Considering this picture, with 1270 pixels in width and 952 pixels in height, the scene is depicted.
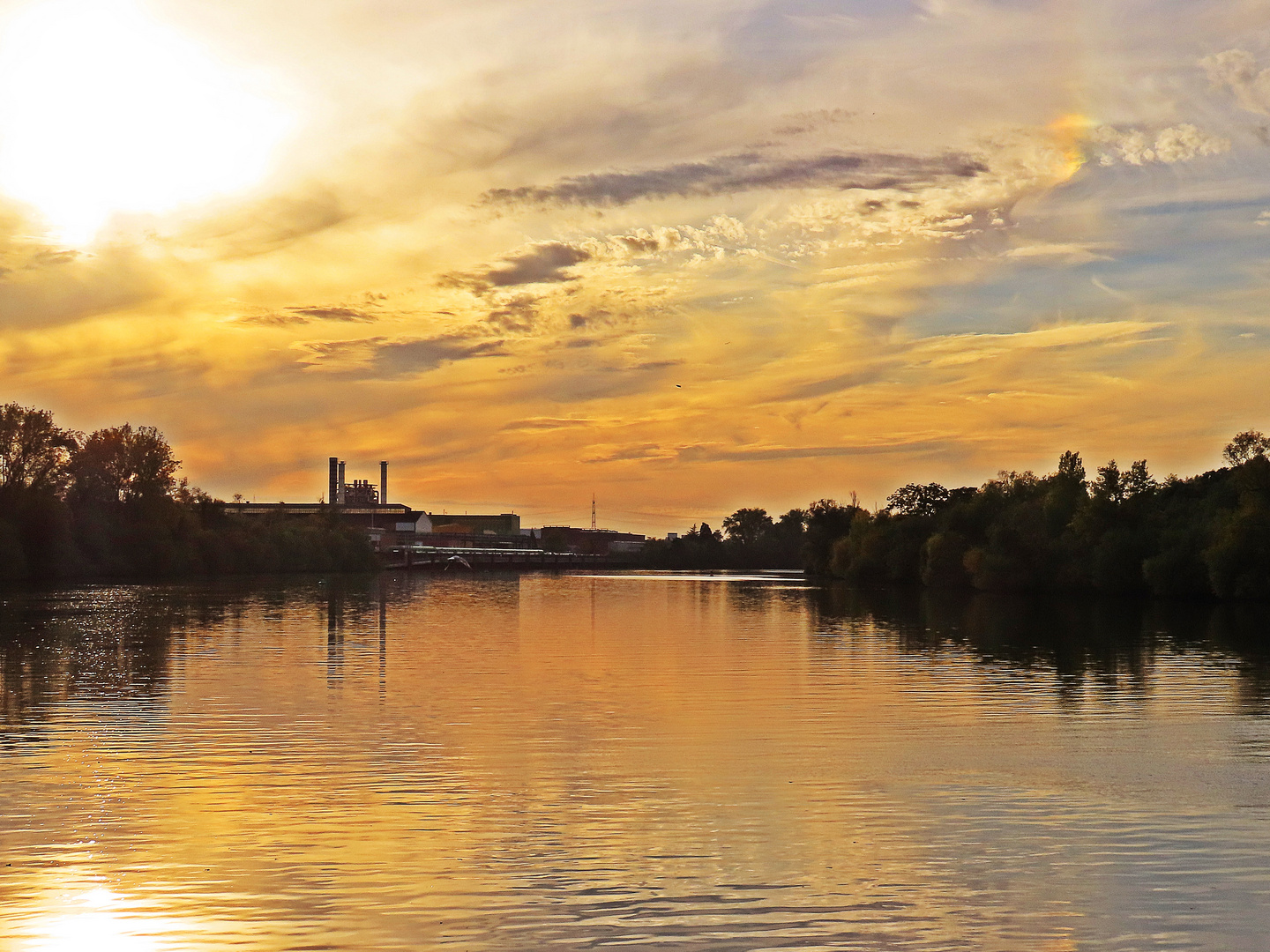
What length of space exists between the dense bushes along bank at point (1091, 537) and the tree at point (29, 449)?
7716 centimetres

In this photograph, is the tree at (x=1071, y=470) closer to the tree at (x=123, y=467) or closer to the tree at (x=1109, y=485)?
the tree at (x=1109, y=485)

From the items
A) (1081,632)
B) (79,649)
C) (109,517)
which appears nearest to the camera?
(79,649)

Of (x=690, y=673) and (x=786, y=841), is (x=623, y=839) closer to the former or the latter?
(x=786, y=841)

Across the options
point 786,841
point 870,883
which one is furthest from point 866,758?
point 870,883

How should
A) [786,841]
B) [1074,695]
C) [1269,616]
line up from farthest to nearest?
[1269,616] < [1074,695] < [786,841]

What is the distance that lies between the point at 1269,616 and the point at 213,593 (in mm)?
67517

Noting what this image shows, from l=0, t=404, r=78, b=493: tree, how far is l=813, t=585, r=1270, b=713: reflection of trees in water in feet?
219

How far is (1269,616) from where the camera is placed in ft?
219

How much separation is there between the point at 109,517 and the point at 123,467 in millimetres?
5425

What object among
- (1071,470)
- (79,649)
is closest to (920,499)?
(1071,470)

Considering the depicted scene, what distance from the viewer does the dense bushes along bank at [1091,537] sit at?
80.8 meters

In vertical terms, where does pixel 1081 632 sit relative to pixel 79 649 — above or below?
below

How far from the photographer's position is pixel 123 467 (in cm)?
12288

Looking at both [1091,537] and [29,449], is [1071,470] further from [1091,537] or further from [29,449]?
[29,449]
